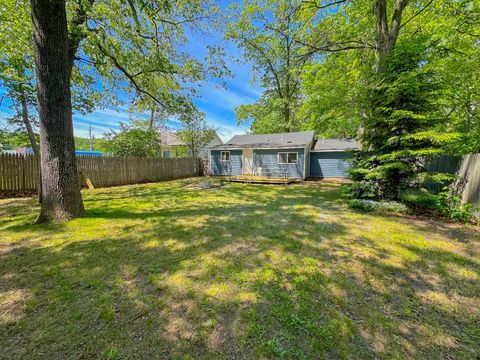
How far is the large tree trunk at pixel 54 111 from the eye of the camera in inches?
149

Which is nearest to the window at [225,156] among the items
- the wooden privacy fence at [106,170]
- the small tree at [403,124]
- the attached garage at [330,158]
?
the wooden privacy fence at [106,170]

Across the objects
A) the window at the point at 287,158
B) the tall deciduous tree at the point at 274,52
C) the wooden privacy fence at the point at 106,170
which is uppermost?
the tall deciduous tree at the point at 274,52

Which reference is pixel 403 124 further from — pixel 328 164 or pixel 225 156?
pixel 225 156

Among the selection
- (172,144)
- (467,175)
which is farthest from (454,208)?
(172,144)

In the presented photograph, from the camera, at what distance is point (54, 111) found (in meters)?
3.98

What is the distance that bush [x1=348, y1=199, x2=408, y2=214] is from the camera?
5.62m

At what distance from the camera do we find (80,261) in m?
2.81

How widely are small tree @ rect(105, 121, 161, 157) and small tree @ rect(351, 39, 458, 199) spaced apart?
14212 millimetres

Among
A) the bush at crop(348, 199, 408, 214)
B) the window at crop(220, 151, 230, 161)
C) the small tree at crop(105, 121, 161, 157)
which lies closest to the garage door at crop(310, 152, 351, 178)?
the window at crop(220, 151, 230, 161)

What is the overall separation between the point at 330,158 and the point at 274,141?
442cm

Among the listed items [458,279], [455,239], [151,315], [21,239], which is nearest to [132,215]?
[21,239]

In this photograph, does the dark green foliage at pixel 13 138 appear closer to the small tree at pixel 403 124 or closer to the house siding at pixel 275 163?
the house siding at pixel 275 163

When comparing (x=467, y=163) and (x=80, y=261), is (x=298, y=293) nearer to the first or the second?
(x=80, y=261)

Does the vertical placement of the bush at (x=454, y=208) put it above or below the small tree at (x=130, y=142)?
below
